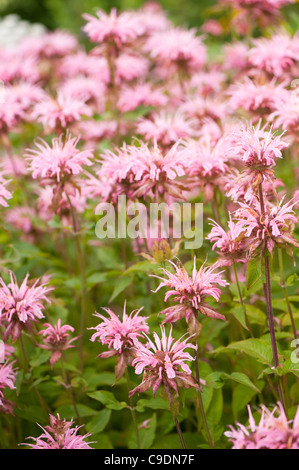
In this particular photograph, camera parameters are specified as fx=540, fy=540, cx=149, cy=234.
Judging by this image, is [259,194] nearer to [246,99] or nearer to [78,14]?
[246,99]

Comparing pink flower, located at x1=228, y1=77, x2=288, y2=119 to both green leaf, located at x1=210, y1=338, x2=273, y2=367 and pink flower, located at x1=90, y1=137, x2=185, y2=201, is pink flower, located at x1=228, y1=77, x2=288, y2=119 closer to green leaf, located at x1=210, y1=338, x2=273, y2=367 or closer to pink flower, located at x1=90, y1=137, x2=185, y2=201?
pink flower, located at x1=90, y1=137, x2=185, y2=201

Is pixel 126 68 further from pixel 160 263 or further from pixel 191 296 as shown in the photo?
pixel 191 296

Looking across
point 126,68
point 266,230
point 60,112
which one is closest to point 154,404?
point 266,230

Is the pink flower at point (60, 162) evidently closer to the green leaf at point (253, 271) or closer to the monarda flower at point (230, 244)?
the monarda flower at point (230, 244)

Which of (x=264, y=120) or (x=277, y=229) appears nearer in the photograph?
(x=277, y=229)

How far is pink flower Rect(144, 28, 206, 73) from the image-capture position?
214 cm

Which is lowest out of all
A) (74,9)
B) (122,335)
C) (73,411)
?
(73,411)

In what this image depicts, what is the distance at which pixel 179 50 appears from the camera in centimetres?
213

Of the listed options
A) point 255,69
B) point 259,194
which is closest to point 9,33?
point 255,69

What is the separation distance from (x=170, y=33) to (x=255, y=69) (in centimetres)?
49

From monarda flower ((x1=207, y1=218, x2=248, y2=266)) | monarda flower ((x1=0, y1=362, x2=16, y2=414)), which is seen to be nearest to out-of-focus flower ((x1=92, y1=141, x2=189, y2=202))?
monarda flower ((x1=207, y1=218, x2=248, y2=266))

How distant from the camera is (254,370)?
140 centimetres

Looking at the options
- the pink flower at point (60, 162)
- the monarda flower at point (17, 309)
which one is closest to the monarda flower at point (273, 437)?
the monarda flower at point (17, 309)

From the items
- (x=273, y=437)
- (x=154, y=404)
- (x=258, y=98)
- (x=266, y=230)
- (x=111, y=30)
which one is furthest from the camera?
(x=111, y=30)
